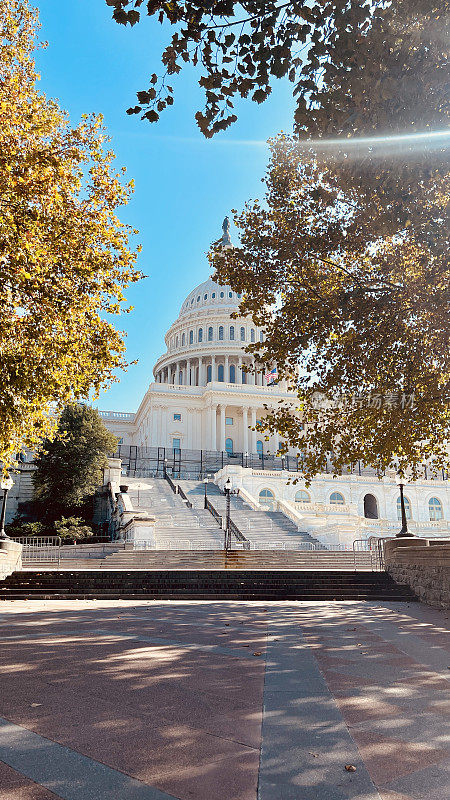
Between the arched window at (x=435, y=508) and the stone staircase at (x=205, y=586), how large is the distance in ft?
147

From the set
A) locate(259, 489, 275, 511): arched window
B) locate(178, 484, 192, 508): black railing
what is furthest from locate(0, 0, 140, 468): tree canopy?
locate(259, 489, 275, 511): arched window

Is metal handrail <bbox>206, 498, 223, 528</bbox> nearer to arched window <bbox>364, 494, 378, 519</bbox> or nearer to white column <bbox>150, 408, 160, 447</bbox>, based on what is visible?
arched window <bbox>364, 494, 378, 519</bbox>

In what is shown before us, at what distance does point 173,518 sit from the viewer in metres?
36.6

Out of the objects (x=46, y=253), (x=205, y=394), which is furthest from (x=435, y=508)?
(x=46, y=253)

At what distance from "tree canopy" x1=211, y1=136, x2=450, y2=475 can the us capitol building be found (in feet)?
Answer: 28.5

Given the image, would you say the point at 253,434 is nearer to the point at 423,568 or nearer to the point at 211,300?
the point at 211,300

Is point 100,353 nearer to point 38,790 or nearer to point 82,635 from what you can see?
point 82,635

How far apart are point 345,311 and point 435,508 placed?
51.1m

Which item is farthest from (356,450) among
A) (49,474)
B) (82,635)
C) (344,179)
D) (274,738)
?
(49,474)

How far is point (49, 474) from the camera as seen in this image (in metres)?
42.4

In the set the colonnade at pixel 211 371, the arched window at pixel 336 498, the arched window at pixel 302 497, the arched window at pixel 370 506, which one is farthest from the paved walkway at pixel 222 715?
the colonnade at pixel 211 371

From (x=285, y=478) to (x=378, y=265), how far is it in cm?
3935

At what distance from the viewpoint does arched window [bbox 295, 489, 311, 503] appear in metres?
55.2

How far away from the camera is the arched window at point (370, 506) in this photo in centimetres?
6000
